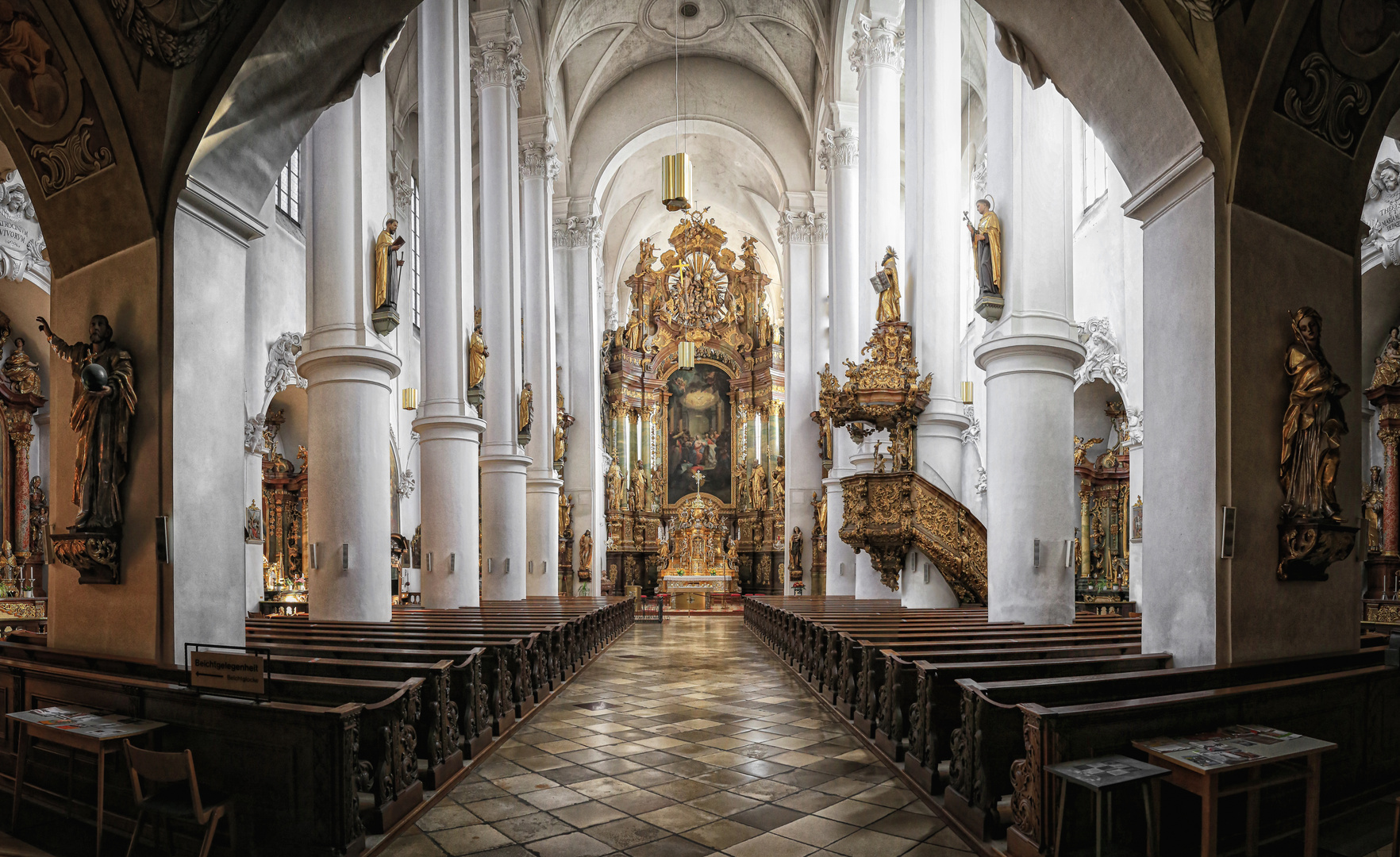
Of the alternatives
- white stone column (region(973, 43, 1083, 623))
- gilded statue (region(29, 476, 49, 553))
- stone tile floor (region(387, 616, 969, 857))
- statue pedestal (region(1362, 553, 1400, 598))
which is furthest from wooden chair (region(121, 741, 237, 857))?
statue pedestal (region(1362, 553, 1400, 598))

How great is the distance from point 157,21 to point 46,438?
34.4 ft

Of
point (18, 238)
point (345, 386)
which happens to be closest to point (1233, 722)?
point (345, 386)

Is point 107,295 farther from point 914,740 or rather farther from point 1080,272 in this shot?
point 1080,272

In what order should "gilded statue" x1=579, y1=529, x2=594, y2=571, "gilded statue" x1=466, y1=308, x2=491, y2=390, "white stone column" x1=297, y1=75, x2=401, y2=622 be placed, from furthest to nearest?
"gilded statue" x1=579, y1=529, x2=594, y2=571, "gilded statue" x1=466, y1=308, x2=491, y2=390, "white stone column" x1=297, y1=75, x2=401, y2=622

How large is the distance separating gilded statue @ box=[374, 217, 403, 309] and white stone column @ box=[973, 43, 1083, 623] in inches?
248

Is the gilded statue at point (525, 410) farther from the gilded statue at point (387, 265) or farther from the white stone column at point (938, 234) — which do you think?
the white stone column at point (938, 234)

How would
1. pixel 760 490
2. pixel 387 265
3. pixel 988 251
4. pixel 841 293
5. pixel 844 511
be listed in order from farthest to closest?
pixel 760 490 → pixel 841 293 → pixel 844 511 → pixel 387 265 → pixel 988 251

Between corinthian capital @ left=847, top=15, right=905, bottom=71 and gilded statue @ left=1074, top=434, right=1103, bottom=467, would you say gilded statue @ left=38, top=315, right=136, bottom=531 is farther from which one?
gilded statue @ left=1074, top=434, right=1103, bottom=467

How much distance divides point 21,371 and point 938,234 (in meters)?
13.3

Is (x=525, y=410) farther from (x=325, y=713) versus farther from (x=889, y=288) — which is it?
(x=325, y=713)

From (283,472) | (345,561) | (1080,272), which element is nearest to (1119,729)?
(345,561)

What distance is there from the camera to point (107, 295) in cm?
547

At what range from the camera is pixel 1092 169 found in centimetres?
1611

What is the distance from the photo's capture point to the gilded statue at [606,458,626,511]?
30.3 meters
